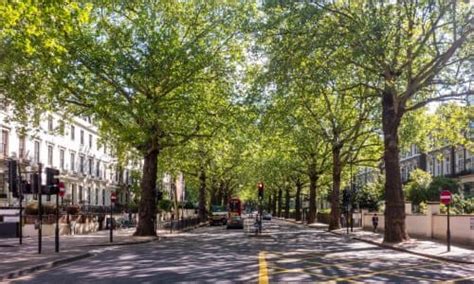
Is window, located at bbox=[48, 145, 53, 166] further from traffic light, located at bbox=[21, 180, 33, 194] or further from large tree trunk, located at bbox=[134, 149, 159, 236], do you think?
traffic light, located at bbox=[21, 180, 33, 194]

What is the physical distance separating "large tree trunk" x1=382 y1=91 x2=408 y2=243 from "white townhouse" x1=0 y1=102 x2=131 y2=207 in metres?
19.6

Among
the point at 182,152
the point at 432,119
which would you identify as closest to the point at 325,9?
the point at 432,119

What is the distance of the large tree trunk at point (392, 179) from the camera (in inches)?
1203

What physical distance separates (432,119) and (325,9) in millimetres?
18322

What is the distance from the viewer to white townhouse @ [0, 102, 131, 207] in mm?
48812

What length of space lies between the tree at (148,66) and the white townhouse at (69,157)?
6066 millimetres

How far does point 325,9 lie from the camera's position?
26.5m

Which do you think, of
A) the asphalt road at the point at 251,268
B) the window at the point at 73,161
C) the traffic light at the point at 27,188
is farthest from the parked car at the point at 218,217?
the asphalt road at the point at 251,268

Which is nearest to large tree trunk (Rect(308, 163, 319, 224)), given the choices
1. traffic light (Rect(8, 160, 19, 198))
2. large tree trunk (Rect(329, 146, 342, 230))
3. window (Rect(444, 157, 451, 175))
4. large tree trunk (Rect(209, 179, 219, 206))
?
large tree trunk (Rect(329, 146, 342, 230))

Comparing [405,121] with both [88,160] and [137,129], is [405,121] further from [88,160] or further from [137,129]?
[88,160]

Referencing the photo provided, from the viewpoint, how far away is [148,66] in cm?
3073

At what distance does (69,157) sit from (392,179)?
43.7 metres

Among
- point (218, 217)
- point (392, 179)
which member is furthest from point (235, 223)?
point (392, 179)

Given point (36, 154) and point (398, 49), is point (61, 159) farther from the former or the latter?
point (398, 49)
